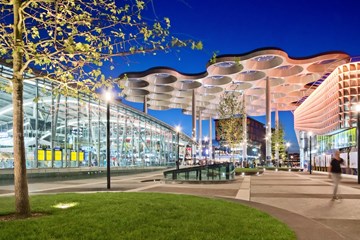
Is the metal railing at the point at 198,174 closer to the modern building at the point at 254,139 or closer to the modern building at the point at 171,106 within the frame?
the modern building at the point at 171,106

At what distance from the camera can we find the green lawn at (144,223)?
7059mm

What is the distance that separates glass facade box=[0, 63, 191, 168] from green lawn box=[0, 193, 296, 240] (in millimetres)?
9354

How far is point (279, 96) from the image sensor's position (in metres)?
112

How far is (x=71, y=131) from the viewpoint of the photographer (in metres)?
38.3

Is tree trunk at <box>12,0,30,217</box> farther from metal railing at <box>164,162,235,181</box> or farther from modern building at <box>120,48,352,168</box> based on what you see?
modern building at <box>120,48,352,168</box>

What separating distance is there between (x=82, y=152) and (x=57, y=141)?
4.93m

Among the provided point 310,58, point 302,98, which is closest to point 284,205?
point 310,58

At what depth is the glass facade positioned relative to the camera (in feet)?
104

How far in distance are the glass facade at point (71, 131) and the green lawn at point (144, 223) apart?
9354mm

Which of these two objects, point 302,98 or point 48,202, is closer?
point 48,202

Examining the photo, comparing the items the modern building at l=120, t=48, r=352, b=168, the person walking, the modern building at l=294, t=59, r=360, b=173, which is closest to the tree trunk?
the person walking

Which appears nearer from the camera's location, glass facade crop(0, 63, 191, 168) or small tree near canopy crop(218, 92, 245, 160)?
glass facade crop(0, 63, 191, 168)

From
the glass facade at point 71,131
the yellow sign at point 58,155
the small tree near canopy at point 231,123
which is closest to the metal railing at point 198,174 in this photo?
the glass facade at point 71,131

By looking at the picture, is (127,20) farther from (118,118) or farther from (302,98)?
(302,98)
